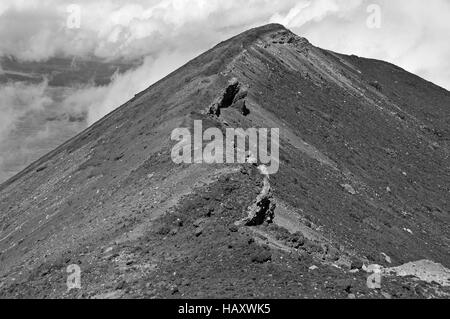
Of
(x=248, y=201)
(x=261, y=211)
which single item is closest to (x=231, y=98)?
(x=248, y=201)

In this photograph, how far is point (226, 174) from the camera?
36.5 m

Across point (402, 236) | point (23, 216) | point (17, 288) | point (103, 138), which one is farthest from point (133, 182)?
point (103, 138)

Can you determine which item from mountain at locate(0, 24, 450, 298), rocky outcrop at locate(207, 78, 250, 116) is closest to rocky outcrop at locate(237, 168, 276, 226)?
mountain at locate(0, 24, 450, 298)

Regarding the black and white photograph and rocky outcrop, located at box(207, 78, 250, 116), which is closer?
the black and white photograph

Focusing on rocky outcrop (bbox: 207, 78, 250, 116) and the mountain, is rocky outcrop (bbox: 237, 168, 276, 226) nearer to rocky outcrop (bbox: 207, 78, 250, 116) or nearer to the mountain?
the mountain

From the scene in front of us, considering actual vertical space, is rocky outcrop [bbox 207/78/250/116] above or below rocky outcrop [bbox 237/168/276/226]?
above

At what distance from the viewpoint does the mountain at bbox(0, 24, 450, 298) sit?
28.0 metres

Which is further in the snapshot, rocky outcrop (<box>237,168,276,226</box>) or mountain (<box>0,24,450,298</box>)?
rocky outcrop (<box>237,168,276,226</box>)

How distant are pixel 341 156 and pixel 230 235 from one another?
38.0 metres

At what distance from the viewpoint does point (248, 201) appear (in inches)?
1329

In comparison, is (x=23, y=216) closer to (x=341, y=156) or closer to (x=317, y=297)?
(x=341, y=156)

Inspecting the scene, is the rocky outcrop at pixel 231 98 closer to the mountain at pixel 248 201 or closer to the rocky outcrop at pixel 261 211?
the mountain at pixel 248 201

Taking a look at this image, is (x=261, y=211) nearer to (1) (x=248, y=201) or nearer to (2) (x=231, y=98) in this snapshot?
(1) (x=248, y=201)
